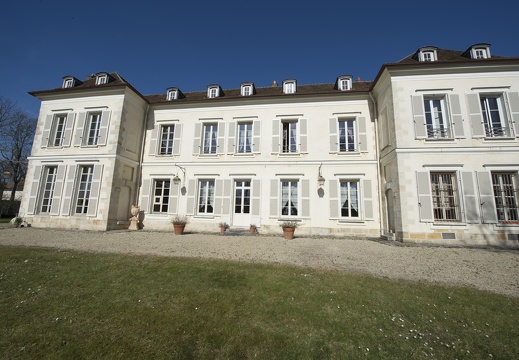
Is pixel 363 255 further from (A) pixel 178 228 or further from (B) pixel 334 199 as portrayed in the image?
(A) pixel 178 228

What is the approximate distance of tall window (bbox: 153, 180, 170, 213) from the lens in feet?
40.9

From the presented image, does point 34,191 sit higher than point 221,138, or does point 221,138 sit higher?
point 221,138

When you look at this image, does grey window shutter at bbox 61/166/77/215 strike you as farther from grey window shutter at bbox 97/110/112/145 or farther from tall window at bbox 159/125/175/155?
tall window at bbox 159/125/175/155

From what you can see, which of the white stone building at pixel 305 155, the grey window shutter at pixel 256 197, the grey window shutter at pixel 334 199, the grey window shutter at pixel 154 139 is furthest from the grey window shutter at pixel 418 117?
the grey window shutter at pixel 154 139

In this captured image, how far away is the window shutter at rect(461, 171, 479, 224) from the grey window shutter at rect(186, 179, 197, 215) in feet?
36.8

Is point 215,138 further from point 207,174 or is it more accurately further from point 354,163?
point 354,163

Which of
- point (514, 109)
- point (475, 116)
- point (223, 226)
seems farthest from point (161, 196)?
point (514, 109)

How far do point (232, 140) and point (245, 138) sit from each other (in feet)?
2.25

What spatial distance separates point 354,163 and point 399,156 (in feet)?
7.09

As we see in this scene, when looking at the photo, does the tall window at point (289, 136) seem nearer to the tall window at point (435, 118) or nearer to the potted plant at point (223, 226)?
the potted plant at point (223, 226)

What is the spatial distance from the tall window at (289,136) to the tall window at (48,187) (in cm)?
1187

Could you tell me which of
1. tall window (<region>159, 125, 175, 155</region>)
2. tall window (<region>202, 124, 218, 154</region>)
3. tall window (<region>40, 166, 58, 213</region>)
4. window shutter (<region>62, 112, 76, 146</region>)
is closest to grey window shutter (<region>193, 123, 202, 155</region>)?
tall window (<region>202, 124, 218, 154</region>)

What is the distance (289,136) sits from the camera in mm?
→ 12195

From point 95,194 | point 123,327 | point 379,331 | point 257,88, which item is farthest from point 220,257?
point 257,88
